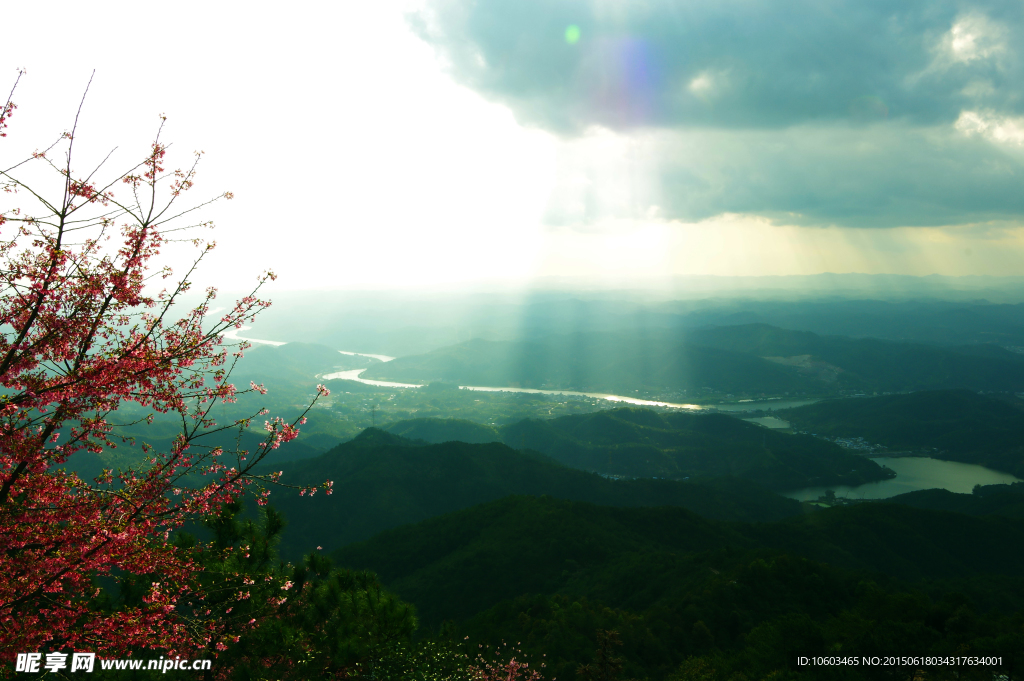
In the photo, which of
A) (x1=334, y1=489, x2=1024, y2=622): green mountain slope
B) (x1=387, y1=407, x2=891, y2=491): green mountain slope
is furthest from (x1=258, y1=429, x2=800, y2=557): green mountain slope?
(x1=387, y1=407, x2=891, y2=491): green mountain slope

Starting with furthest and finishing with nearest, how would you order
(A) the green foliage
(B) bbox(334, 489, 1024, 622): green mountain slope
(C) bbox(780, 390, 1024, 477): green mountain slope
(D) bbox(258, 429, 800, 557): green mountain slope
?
(A) the green foliage, (C) bbox(780, 390, 1024, 477): green mountain slope, (D) bbox(258, 429, 800, 557): green mountain slope, (B) bbox(334, 489, 1024, 622): green mountain slope

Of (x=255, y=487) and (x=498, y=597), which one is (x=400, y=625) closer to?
(x=255, y=487)

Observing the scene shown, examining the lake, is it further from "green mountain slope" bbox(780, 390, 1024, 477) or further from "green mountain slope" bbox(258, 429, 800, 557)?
"green mountain slope" bbox(258, 429, 800, 557)

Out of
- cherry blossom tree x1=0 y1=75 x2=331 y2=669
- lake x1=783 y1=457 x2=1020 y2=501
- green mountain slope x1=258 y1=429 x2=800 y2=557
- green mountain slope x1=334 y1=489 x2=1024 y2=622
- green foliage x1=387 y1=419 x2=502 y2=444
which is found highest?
cherry blossom tree x1=0 y1=75 x2=331 y2=669

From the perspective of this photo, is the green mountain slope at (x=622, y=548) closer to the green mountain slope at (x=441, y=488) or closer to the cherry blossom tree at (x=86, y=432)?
the green mountain slope at (x=441, y=488)

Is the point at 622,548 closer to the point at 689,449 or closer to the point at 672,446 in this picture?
the point at 689,449

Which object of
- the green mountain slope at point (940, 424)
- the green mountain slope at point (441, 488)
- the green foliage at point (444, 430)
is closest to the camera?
the green mountain slope at point (441, 488)

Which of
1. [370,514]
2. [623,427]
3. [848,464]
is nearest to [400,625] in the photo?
[370,514]

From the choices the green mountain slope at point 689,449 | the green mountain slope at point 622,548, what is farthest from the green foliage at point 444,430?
the green mountain slope at point 622,548
